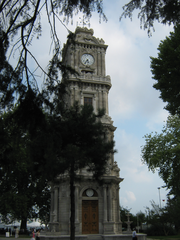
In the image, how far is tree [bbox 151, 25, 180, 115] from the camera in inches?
688

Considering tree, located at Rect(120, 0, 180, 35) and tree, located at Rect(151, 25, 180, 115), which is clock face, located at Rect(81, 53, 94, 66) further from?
tree, located at Rect(120, 0, 180, 35)

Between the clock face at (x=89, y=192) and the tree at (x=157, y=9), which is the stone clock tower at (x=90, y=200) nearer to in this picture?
the clock face at (x=89, y=192)

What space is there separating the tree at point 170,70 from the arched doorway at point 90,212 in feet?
43.4

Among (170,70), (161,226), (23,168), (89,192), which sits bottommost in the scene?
(161,226)

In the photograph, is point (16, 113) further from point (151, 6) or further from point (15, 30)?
point (151, 6)

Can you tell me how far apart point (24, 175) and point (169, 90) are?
2399 cm

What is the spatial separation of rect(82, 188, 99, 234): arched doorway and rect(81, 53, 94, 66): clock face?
51.5 feet

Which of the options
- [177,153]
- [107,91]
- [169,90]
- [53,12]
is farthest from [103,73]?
[53,12]

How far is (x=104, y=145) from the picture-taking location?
18562 millimetres

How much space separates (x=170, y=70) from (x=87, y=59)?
18841 millimetres

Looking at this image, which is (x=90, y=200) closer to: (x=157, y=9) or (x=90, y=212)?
(x=90, y=212)

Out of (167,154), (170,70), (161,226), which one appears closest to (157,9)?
(170,70)

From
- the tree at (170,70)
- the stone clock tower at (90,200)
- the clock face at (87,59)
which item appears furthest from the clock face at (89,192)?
the clock face at (87,59)

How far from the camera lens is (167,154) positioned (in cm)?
2938
